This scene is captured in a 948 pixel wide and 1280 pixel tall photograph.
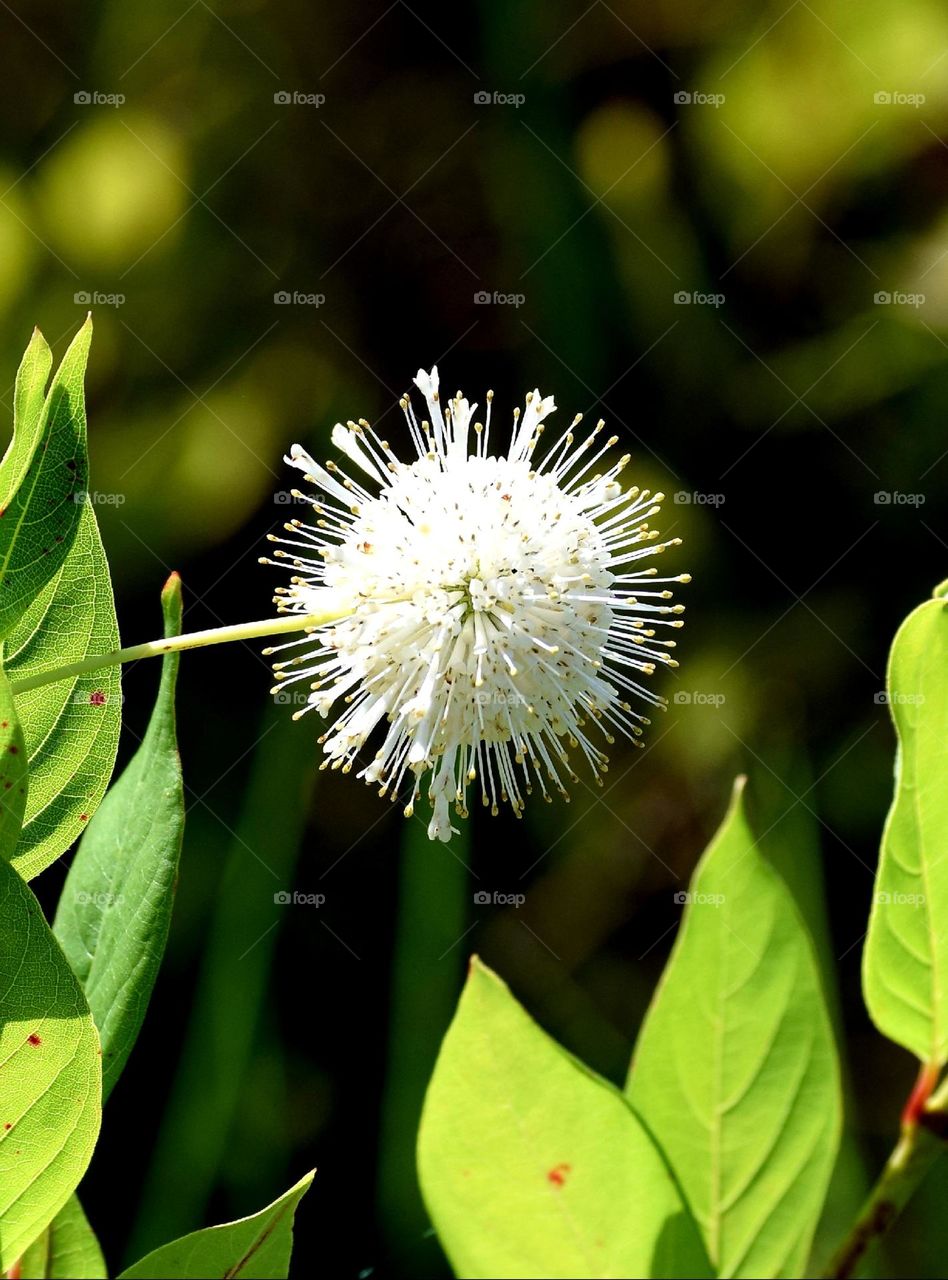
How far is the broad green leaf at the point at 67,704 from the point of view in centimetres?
95

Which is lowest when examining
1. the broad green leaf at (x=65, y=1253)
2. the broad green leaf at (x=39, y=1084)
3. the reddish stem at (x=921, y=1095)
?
the broad green leaf at (x=65, y=1253)

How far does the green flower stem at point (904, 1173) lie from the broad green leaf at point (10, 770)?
538 mm

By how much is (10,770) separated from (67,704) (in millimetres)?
215

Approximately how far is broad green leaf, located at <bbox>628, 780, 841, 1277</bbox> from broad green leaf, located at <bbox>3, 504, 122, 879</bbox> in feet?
1.63

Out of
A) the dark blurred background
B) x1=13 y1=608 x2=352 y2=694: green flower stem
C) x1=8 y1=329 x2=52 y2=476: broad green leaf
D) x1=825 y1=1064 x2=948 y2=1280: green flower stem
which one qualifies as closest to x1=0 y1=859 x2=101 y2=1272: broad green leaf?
x1=13 y1=608 x2=352 y2=694: green flower stem

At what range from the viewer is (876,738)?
281 centimetres

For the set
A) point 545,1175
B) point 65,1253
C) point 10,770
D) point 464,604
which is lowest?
point 65,1253

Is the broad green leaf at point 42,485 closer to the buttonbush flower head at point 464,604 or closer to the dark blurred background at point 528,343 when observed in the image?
the buttonbush flower head at point 464,604

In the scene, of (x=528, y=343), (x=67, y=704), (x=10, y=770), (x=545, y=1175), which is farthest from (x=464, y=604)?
(x=528, y=343)

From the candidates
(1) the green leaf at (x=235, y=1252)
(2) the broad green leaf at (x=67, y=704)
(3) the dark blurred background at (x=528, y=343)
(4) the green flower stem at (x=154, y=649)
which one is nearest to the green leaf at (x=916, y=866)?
(1) the green leaf at (x=235, y=1252)

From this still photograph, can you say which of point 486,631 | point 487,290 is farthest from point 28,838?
point 487,290

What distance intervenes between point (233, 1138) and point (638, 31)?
8.65 feet

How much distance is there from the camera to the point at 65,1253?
956 mm

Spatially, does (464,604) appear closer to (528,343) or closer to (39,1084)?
(39,1084)
